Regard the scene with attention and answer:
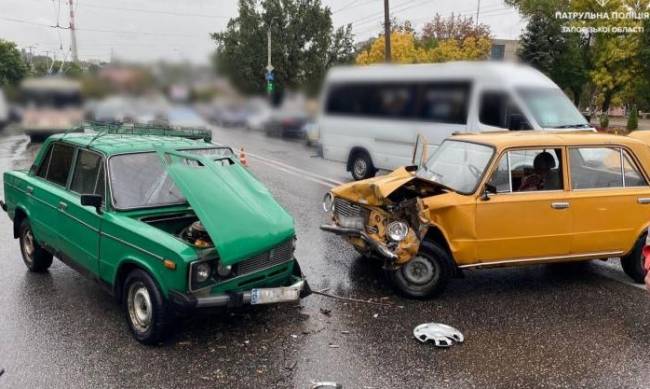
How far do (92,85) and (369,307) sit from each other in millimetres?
5677

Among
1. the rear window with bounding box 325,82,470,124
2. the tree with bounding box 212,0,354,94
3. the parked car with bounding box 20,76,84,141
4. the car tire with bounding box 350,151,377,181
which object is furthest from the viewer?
the tree with bounding box 212,0,354,94

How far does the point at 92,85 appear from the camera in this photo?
804 cm

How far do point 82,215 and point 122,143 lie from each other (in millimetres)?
864

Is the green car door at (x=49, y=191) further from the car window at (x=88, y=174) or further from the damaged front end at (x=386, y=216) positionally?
the damaged front end at (x=386, y=216)

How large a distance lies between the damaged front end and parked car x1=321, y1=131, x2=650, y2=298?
0.03ft

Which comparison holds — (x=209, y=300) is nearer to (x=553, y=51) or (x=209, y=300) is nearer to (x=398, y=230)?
(x=398, y=230)

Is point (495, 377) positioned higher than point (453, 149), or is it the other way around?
point (453, 149)

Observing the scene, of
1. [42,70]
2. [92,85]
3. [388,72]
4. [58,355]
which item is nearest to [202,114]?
[92,85]

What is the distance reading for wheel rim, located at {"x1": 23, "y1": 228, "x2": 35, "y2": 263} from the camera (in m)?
5.88

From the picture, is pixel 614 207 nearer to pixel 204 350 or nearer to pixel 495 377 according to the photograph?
pixel 495 377

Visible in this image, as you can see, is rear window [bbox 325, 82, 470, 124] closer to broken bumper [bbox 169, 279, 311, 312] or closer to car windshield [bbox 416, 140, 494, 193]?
car windshield [bbox 416, 140, 494, 193]

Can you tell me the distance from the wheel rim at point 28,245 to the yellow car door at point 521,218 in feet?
16.1

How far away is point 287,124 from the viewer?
21.6 m

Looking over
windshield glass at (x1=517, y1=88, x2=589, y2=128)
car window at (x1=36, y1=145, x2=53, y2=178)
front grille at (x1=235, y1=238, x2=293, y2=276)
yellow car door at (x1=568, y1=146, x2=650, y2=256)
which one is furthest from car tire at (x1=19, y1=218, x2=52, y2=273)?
windshield glass at (x1=517, y1=88, x2=589, y2=128)
